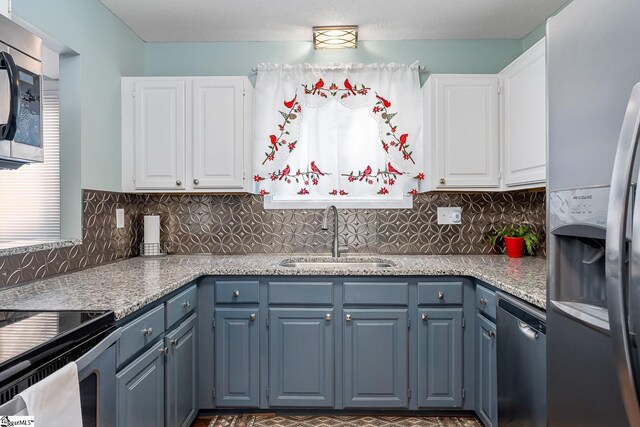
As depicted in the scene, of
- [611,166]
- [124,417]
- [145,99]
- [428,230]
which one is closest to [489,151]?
[428,230]

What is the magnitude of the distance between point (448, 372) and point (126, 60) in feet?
9.25

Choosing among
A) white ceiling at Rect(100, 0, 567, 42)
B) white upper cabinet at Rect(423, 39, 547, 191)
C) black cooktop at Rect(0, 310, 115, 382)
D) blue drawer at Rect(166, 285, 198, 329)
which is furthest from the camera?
white upper cabinet at Rect(423, 39, 547, 191)

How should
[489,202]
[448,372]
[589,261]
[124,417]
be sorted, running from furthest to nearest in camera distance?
[489,202] → [448,372] → [124,417] → [589,261]

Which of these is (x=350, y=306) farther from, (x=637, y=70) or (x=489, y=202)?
(x=637, y=70)

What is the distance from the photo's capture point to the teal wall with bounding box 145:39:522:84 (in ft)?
10.2

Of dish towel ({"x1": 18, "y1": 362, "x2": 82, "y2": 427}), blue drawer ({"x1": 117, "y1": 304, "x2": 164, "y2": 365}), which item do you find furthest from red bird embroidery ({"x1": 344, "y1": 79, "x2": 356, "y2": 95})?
dish towel ({"x1": 18, "y1": 362, "x2": 82, "y2": 427})

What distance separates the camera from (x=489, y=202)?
3.08 metres

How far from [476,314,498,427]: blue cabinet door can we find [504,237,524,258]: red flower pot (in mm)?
732

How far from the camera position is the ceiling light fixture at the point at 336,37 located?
2835 mm

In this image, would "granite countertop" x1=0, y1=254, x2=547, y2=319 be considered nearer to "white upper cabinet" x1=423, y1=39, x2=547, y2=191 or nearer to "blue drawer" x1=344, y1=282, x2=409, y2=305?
"blue drawer" x1=344, y1=282, x2=409, y2=305

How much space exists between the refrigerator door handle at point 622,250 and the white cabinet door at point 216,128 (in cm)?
222

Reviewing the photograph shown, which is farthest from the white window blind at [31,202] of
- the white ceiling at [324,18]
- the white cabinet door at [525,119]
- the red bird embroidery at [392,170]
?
the white cabinet door at [525,119]

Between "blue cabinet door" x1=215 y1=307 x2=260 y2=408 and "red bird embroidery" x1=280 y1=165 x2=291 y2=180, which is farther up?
"red bird embroidery" x1=280 y1=165 x2=291 y2=180

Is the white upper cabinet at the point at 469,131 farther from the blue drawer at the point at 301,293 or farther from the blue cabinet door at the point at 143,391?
the blue cabinet door at the point at 143,391
